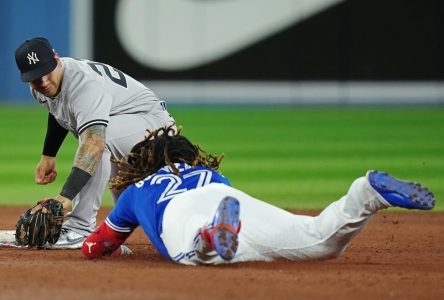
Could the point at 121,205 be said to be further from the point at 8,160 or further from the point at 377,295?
the point at 8,160

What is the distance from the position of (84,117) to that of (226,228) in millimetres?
1594

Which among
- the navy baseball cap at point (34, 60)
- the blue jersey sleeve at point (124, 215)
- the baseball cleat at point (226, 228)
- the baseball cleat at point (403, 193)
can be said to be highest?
the navy baseball cap at point (34, 60)

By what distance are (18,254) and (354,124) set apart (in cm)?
1154

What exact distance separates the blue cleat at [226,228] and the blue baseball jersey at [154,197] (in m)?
0.55

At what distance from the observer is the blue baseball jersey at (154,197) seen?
5.36m

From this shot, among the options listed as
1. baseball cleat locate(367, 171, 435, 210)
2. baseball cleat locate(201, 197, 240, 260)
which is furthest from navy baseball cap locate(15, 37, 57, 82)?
baseball cleat locate(367, 171, 435, 210)

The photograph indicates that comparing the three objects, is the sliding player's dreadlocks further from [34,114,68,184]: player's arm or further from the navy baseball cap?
[34,114,68,184]: player's arm

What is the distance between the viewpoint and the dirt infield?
4.68 meters

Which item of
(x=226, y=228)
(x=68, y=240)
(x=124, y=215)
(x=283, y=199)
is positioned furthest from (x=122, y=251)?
(x=283, y=199)

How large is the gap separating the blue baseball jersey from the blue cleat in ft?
1.80

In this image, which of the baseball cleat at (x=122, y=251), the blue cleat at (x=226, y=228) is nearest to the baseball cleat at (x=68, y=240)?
the baseball cleat at (x=122, y=251)

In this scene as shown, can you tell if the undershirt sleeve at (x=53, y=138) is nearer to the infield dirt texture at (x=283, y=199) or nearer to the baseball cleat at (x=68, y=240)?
the baseball cleat at (x=68, y=240)

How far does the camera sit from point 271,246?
5.37m

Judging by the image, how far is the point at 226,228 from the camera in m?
4.80
